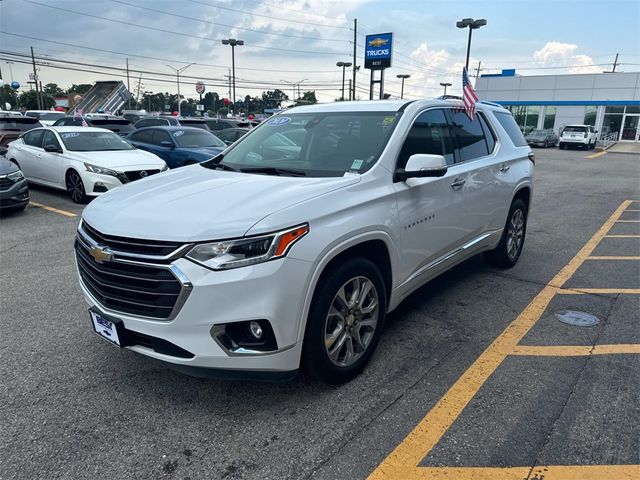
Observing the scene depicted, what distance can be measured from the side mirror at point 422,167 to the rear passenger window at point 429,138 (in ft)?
0.51

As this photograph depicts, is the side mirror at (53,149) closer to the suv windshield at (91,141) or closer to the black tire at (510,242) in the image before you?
the suv windshield at (91,141)

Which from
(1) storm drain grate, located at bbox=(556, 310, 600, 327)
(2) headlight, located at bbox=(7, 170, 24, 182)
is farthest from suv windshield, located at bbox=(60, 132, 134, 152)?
(1) storm drain grate, located at bbox=(556, 310, 600, 327)

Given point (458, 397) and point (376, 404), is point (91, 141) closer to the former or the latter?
point (376, 404)

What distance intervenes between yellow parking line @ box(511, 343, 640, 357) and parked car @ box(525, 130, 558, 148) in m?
35.1

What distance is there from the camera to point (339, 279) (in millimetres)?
2939

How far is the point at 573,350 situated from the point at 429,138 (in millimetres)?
2043

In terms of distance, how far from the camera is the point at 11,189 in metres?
8.26

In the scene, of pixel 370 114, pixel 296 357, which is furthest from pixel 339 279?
pixel 370 114

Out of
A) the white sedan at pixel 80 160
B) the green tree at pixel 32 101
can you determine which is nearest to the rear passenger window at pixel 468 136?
the white sedan at pixel 80 160

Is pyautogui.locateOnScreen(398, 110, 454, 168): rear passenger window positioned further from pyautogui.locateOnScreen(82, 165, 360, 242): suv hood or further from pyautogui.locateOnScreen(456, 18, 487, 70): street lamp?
pyautogui.locateOnScreen(456, 18, 487, 70): street lamp

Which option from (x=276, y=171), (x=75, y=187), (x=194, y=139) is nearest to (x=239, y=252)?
(x=276, y=171)

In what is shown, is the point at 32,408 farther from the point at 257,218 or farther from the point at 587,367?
the point at 587,367

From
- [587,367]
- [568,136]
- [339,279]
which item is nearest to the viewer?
[339,279]

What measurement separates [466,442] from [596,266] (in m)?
4.43
